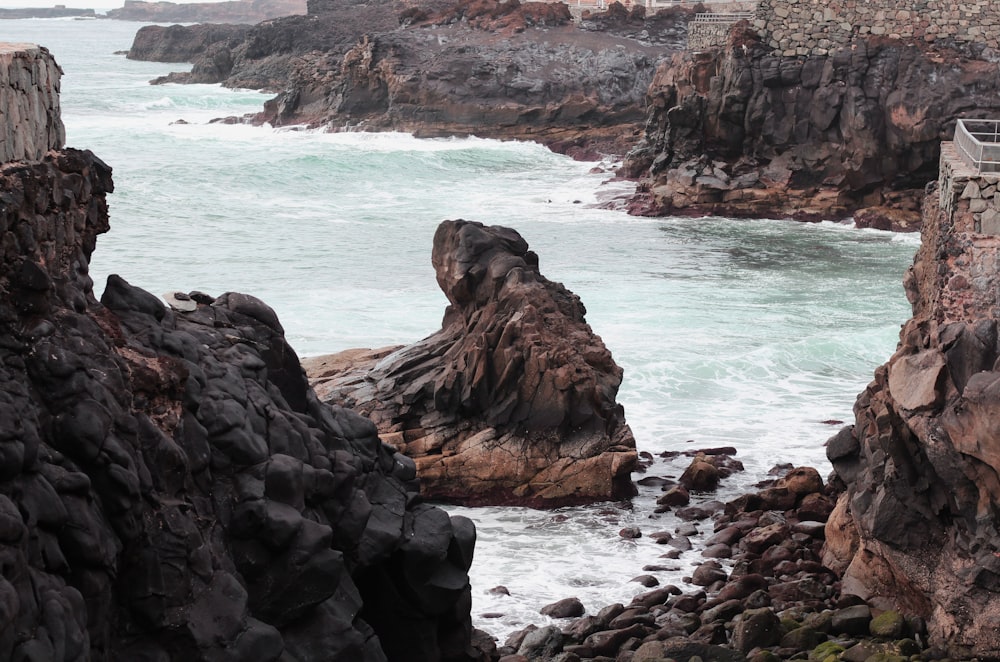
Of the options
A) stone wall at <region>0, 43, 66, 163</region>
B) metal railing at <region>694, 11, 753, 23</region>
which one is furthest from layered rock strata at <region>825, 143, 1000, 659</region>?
metal railing at <region>694, 11, 753, 23</region>

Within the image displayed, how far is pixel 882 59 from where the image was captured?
37156mm

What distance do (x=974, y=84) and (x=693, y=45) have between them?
10008 millimetres

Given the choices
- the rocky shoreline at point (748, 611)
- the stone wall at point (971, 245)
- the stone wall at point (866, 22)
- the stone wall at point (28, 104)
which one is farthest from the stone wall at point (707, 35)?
the stone wall at point (28, 104)

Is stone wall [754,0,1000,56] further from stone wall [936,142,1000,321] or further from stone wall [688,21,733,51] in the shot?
stone wall [936,142,1000,321]

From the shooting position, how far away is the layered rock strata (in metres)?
11.1

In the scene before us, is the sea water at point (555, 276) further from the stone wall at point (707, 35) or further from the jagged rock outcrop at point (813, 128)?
the stone wall at point (707, 35)

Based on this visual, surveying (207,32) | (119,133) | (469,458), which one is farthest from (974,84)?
(207,32)

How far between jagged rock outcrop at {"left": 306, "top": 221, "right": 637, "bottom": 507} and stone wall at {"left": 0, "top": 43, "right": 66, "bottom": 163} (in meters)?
8.38

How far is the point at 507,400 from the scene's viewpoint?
16.8 meters

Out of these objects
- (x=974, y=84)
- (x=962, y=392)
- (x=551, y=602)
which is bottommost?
(x=551, y=602)

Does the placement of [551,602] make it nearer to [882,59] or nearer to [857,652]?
[857,652]

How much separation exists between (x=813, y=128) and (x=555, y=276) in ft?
36.5

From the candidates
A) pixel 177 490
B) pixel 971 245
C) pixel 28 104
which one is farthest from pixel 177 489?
pixel 971 245

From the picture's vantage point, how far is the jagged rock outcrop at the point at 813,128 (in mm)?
36125
